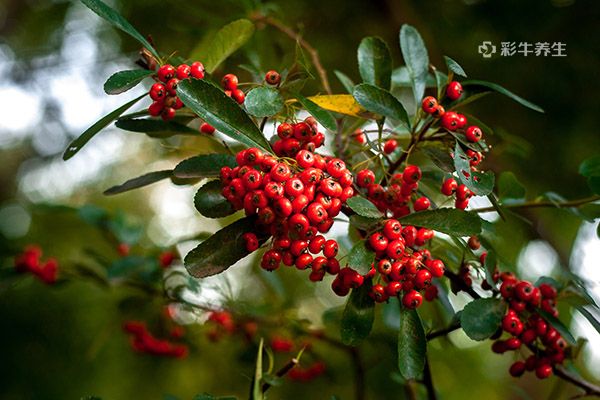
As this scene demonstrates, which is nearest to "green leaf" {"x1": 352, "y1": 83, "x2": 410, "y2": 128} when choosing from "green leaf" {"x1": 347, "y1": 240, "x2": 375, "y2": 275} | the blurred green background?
"green leaf" {"x1": 347, "y1": 240, "x2": 375, "y2": 275}

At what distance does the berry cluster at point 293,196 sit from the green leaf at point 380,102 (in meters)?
0.08

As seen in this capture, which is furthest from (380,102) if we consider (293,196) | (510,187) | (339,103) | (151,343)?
(151,343)

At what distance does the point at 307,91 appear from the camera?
1860mm

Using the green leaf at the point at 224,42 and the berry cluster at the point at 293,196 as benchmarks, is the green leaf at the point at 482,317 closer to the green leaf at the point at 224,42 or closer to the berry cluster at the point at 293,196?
the berry cluster at the point at 293,196

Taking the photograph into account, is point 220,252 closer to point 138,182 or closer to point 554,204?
point 138,182

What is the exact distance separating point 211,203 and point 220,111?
0.12m

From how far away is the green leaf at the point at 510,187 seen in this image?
0.92 meters

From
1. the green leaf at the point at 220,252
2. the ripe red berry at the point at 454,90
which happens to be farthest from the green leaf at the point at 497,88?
the green leaf at the point at 220,252

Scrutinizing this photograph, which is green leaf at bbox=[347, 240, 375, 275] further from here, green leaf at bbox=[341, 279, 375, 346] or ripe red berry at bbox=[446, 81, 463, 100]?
ripe red berry at bbox=[446, 81, 463, 100]

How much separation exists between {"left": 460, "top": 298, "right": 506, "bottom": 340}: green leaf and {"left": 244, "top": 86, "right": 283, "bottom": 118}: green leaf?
0.35 metres

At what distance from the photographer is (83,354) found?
6.85 feet

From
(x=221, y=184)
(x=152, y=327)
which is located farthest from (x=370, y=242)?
(x=152, y=327)

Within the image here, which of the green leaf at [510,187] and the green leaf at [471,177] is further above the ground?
the green leaf at [471,177]

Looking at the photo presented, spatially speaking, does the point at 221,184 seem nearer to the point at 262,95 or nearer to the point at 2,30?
the point at 262,95
